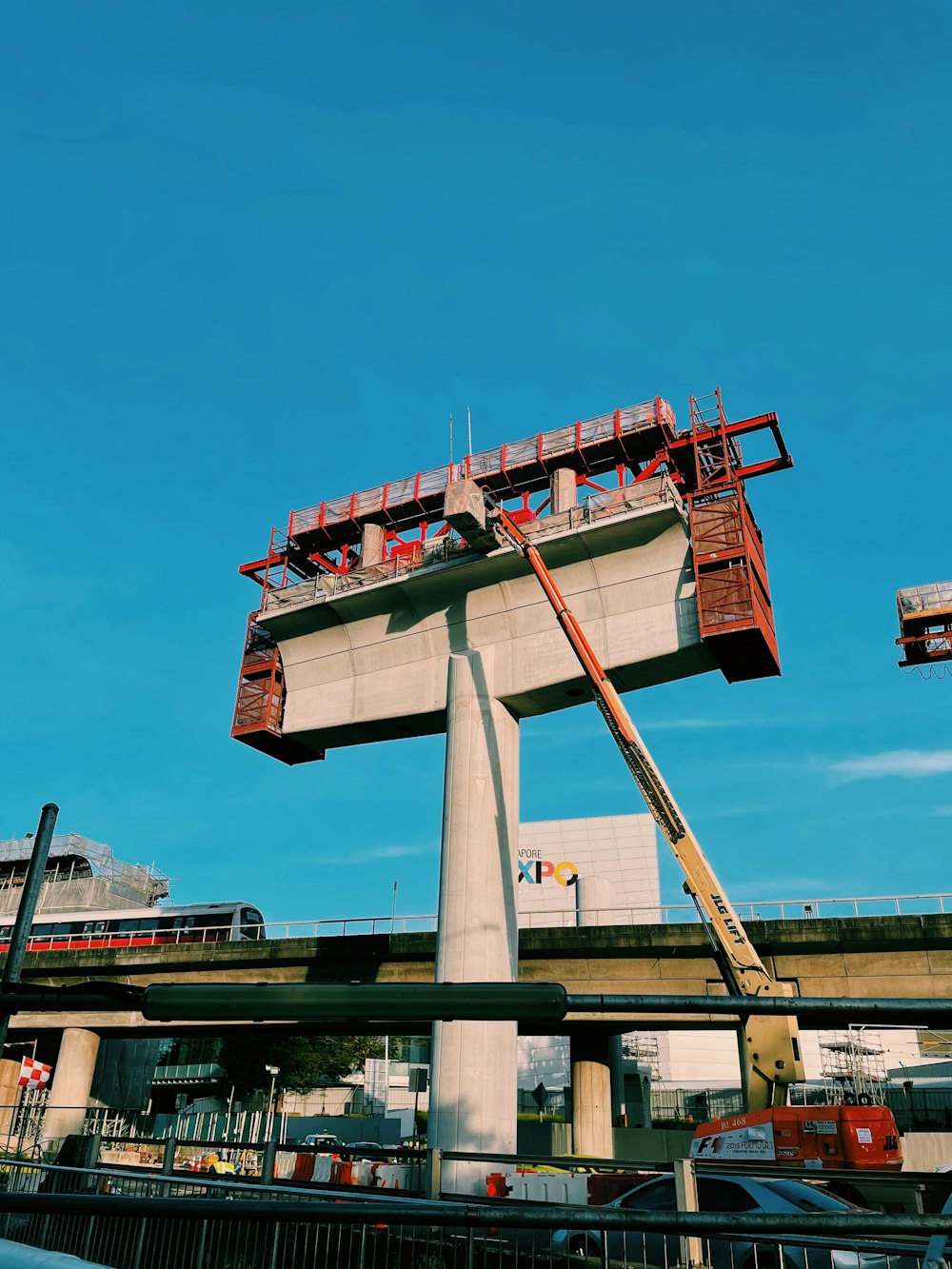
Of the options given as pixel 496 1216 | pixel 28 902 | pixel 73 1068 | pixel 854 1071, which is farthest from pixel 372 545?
pixel 496 1216

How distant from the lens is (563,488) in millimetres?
34625

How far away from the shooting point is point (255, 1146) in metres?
14.0

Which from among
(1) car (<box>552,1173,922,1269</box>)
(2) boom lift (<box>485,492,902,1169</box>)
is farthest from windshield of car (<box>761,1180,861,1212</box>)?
(2) boom lift (<box>485,492,902,1169</box>)

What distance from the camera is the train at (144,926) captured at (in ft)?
149

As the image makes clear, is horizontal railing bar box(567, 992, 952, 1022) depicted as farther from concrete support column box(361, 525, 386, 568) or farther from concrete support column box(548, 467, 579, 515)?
concrete support column box(361, 525, 386, 568)

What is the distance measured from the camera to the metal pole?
204 inches

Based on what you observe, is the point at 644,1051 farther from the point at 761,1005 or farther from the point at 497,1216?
the point at 761,1005

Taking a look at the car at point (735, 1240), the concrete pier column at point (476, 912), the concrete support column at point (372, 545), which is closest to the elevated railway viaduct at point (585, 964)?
the concrete pier column at point (476, 912)

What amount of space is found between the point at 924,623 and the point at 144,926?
39.1 meters

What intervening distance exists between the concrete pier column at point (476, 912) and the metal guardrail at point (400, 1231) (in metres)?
12.9

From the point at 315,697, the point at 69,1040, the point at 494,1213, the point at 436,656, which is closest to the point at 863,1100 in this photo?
the point at 436,656

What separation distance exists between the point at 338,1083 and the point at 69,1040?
31.7m

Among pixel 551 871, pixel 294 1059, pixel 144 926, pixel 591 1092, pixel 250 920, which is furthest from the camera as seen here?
pixel 551 871

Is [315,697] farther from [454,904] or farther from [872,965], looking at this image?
[872,965]
